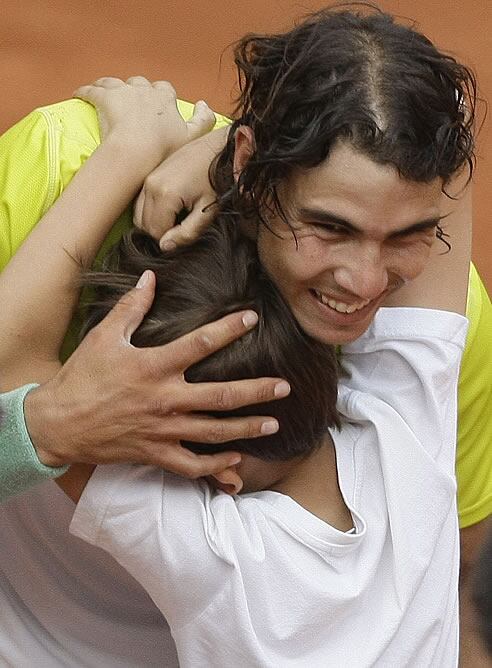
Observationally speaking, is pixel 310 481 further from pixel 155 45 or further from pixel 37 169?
pixel 155 45

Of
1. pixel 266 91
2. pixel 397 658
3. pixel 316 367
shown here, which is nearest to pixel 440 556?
pixel 397 658

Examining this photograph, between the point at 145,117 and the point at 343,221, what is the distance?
377 mm

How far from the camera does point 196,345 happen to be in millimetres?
1379

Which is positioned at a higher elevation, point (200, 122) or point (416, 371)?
point (200, 122)

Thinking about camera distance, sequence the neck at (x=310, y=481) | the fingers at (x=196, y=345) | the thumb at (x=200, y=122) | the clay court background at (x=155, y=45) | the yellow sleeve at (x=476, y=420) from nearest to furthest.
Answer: the fingers at (x=196, y=345), the neck at (x=310, y=481), the thumb at (x=200, y=122), the yellow sleeve at (x=476, y=420), the clay court background at (x=155, y=45)

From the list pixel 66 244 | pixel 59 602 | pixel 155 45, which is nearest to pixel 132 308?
pixel 66 244

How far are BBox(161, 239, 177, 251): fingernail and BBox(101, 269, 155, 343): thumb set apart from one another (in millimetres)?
83

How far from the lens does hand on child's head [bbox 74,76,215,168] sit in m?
1.61

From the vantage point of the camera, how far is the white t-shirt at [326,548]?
1.40 m

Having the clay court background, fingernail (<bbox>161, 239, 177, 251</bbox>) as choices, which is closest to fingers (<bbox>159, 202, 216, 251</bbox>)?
fingernail (<bbox>161, 239, 177, 251</bbox>)

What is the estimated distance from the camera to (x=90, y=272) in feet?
5.03

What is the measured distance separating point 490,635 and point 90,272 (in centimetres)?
82

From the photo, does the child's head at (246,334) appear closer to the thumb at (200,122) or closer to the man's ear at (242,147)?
the man's ear at (242,147)

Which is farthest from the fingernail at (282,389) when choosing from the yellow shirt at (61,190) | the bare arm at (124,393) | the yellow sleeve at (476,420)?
the yellow sleeve at (476,420)
